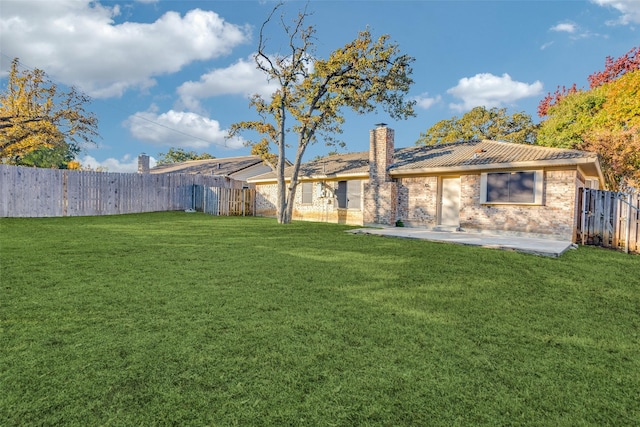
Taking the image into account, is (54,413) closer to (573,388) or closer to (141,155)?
(573,388)

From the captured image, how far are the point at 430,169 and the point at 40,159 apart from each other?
1599 inches

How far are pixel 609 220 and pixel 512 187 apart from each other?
276 centimetres

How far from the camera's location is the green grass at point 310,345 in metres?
2.13

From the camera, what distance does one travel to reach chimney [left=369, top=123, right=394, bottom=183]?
14.4 metres

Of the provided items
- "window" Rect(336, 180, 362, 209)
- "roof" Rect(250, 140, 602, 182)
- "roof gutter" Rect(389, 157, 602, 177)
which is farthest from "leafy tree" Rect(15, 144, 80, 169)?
"roof gutter" Rect(389, 157, 602, 177)

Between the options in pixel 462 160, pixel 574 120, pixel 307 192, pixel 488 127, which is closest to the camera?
pixel 462 160

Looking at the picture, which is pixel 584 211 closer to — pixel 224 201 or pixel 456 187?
pixel 456 187

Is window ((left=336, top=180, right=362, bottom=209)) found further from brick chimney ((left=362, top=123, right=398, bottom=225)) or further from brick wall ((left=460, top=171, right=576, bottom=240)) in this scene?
brick wall ((left=460, top=171, right=576, bottom=240))

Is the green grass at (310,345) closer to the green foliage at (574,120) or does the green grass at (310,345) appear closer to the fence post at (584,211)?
the fence post at (584,211)

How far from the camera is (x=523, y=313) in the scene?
410 centimetres

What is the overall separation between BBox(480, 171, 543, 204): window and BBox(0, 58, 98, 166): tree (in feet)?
72.1

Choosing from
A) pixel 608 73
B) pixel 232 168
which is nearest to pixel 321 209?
pixel 232 168

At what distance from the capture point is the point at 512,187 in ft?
37.4

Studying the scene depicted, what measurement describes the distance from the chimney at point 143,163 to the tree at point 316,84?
689 inches
